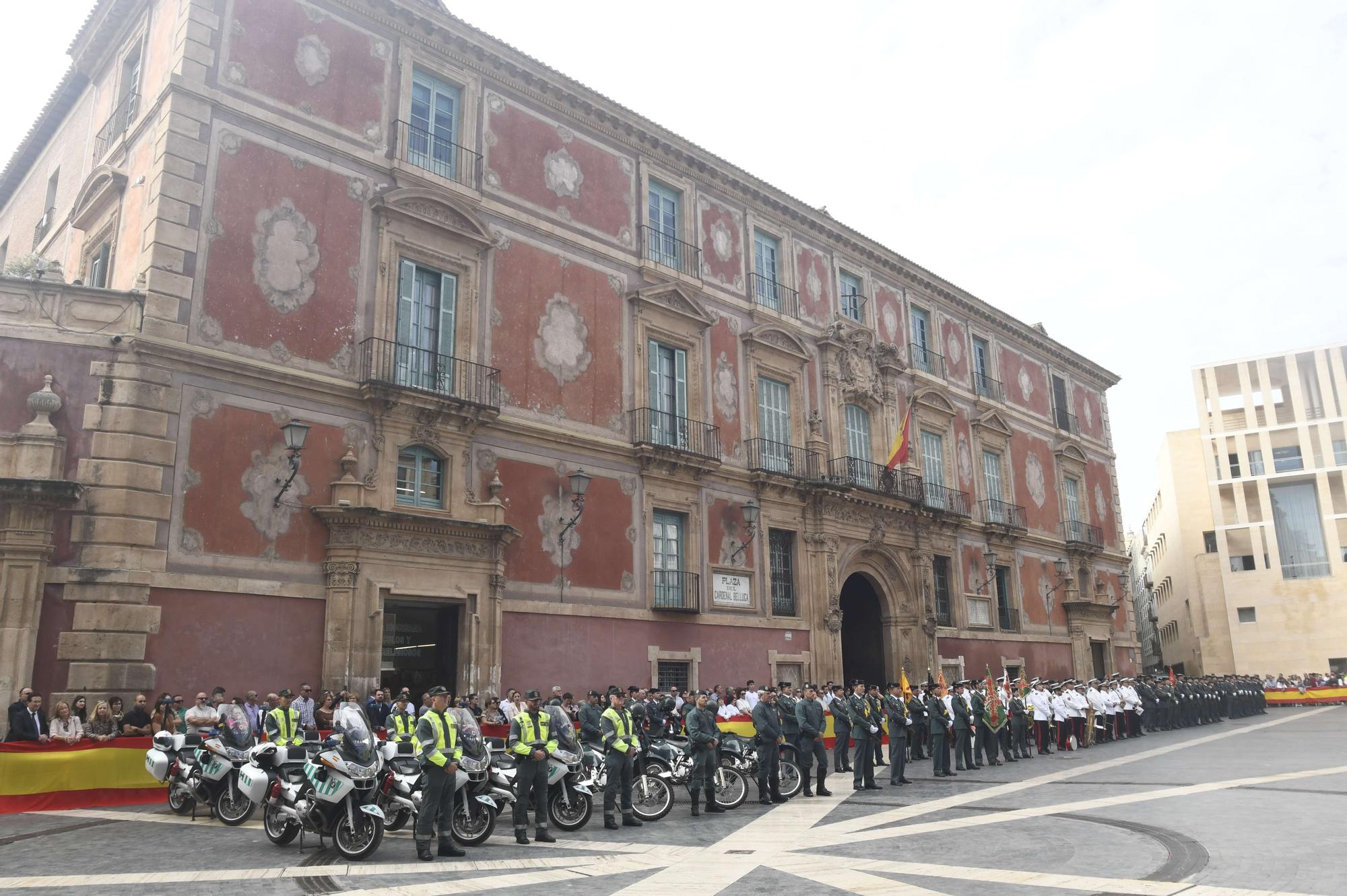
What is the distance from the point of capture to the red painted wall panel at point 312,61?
714 inches

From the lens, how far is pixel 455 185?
67.1ft

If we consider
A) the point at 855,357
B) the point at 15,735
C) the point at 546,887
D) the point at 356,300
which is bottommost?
the point at 546,887

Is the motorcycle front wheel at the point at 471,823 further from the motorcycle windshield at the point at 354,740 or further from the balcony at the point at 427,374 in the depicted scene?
the balcony at the point at 427,374

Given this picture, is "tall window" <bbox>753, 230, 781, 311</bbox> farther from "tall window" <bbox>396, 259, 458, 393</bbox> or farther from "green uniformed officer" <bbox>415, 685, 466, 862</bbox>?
"green uniformed officer" <bbox>415, 685, 466, 862</bbox>

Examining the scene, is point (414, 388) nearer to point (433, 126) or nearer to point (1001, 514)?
point (433, 126)

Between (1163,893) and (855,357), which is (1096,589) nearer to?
(855,357)

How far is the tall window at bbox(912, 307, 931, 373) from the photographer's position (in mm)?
32844

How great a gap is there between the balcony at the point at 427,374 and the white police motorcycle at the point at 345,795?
8.80 m

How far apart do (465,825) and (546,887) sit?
287 cm

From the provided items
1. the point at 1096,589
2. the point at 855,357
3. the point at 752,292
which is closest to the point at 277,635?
the point at 752,292

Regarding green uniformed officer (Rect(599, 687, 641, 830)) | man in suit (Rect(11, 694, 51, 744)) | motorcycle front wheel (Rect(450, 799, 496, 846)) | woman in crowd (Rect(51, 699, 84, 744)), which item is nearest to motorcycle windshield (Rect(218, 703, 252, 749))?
woman in crowd (Rect(51, 699, 84, 744))

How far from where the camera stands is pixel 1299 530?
62062 millimetres

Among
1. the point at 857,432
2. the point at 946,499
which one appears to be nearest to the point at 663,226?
the point at 857,432

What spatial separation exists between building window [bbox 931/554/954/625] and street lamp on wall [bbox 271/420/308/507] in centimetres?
1991
